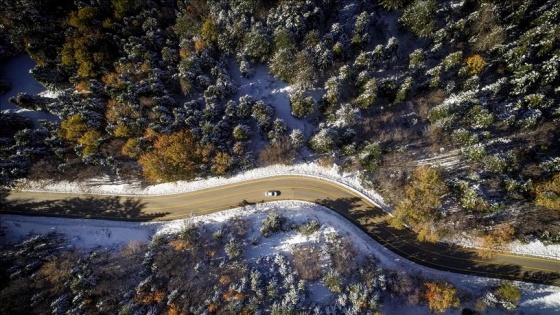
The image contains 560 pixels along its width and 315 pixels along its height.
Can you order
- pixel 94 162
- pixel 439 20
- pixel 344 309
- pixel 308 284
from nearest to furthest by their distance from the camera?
pixel 344 309 → pixel 308 284 → pixel 94 162 → pixel 439 20

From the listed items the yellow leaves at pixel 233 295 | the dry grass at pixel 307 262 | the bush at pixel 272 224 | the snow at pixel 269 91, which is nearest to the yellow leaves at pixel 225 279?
the yellow leaves at pixel 233 295

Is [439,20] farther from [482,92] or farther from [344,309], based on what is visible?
[344,309]

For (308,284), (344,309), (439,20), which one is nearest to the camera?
(344,309)

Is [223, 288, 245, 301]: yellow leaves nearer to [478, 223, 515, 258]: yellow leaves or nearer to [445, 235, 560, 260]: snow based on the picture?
[445, 235, 560, 260]: snow

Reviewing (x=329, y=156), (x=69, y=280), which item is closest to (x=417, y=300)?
(x=329, y=156)

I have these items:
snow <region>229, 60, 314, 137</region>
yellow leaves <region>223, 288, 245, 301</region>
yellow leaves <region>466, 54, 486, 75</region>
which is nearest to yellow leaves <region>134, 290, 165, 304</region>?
yellow leaves <region>223, 288, 245, 301</region>

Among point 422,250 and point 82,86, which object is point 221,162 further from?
point 422,250
